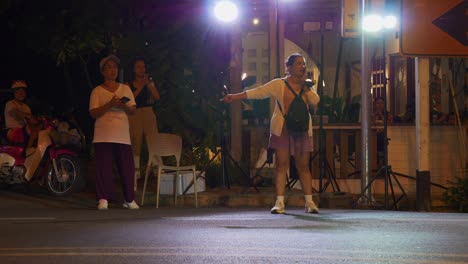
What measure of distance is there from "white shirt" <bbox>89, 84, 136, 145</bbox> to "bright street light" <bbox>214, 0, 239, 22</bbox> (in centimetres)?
Result: 276

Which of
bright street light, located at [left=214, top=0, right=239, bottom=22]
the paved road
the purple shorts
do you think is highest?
bright street light, located at [left=214, top=0, right=239, bottom=22]

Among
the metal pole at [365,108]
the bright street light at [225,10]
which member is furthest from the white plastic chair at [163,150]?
the metal pole at [365,108]

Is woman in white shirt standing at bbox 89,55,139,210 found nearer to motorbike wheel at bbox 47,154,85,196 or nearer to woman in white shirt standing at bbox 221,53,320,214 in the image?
woman in white shirt standing at bbox 221,53,320,214

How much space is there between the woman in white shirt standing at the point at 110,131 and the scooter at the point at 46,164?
6.97ft

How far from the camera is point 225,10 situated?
14.0 m

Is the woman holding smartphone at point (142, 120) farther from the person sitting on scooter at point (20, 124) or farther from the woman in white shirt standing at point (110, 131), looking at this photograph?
the person sitting on scooter at point (20, 124)

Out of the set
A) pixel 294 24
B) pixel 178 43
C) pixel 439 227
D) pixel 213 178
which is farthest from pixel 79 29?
pixel 439 227

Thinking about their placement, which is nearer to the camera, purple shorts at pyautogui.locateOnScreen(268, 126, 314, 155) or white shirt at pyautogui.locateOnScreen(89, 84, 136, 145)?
purple shorts at pyautogui.locateOnScreen(268, 126, 314, 155)

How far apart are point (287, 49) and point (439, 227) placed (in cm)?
1182

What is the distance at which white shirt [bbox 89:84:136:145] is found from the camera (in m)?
11.8

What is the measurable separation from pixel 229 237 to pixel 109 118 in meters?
3.84

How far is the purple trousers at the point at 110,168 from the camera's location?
11891 millimetres

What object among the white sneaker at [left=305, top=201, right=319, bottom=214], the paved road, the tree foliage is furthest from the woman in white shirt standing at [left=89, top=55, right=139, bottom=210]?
the tree foliage

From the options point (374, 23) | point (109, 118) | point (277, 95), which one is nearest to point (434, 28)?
point (374, 23)
